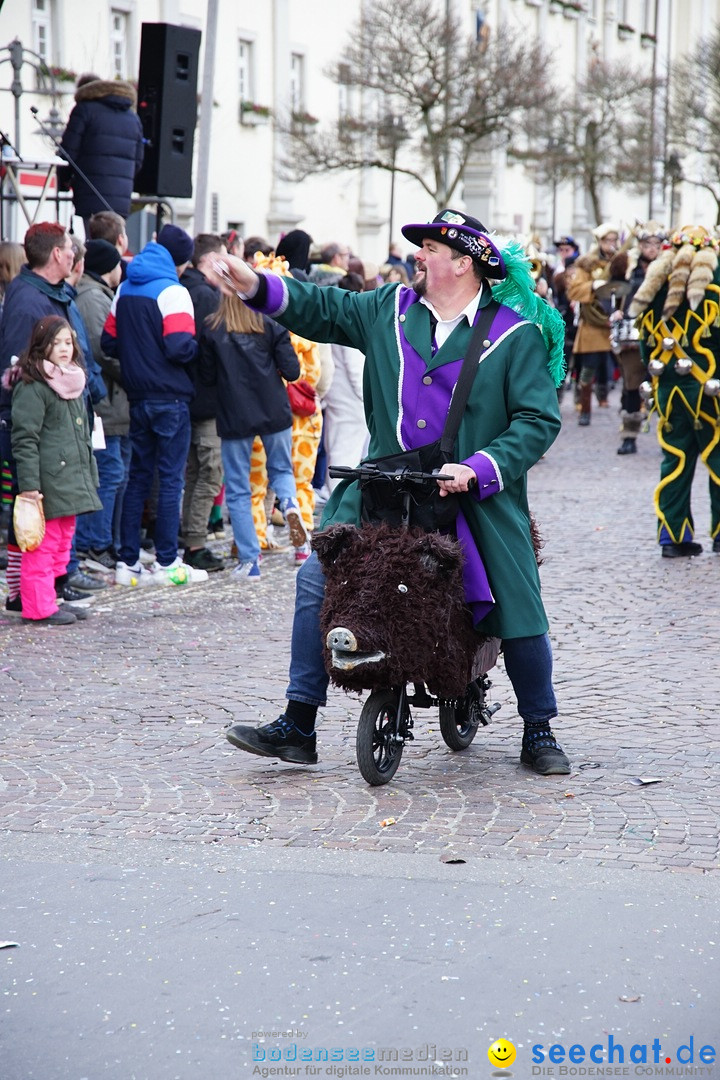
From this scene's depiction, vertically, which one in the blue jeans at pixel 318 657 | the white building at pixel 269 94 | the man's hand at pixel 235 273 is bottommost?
the blue jeans at pixel 318 657

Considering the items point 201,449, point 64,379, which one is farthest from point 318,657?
point 201,449

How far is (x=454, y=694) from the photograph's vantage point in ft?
19.1

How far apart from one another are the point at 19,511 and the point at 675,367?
4.52 m

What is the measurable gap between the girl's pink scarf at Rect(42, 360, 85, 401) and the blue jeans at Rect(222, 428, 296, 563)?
5.53ft

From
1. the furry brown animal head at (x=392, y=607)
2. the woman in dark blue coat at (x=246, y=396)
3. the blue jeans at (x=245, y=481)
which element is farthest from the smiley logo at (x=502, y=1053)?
the blue jeans at (x=245, y=481)

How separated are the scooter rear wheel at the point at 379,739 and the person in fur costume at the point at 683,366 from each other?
5.46 metres

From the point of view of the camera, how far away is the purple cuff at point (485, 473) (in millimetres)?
5645

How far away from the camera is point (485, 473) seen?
5648 mm

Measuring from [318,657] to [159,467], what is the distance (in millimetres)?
4302

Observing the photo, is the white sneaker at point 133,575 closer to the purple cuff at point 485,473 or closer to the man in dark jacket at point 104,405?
the man in dark jacket at point 104,405

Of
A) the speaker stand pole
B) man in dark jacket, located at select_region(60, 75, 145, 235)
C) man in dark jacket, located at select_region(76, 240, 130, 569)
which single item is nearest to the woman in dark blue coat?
man in dark jacket, located at select_region(76, 240, 130, 569)

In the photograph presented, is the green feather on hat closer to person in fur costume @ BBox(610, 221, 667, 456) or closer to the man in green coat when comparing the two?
the man in green coat

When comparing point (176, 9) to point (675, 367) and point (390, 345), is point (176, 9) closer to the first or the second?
point (675, 367)

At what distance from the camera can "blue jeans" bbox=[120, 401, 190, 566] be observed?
994cm
